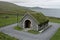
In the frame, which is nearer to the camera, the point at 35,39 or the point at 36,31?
the point at 35,39

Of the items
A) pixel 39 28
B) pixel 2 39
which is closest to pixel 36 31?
pixel 39 28

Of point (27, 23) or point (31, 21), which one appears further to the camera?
point (27, 23)

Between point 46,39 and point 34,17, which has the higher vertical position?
point 34,17

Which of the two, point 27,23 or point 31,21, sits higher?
point 31,21

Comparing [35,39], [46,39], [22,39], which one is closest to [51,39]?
[46,39]

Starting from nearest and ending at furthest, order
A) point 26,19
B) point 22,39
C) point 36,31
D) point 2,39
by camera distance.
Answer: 1. point 2,39
2. point 22,39
3. point 36,31
4. point 26,19

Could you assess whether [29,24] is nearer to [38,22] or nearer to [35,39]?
[38,22]

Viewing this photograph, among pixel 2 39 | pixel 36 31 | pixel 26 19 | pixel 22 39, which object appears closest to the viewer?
pixel 2 39

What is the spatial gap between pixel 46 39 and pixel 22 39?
4630 millimetres

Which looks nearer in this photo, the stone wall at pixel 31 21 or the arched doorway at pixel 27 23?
the stone wall at pixel 31 21

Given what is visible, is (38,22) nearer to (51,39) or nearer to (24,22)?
(24,22)

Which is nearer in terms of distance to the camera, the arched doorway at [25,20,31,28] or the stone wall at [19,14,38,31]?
the stone wall at [19,14,38,31]

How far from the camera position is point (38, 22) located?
31594 mm

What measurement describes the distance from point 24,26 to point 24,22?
109 centimetres
